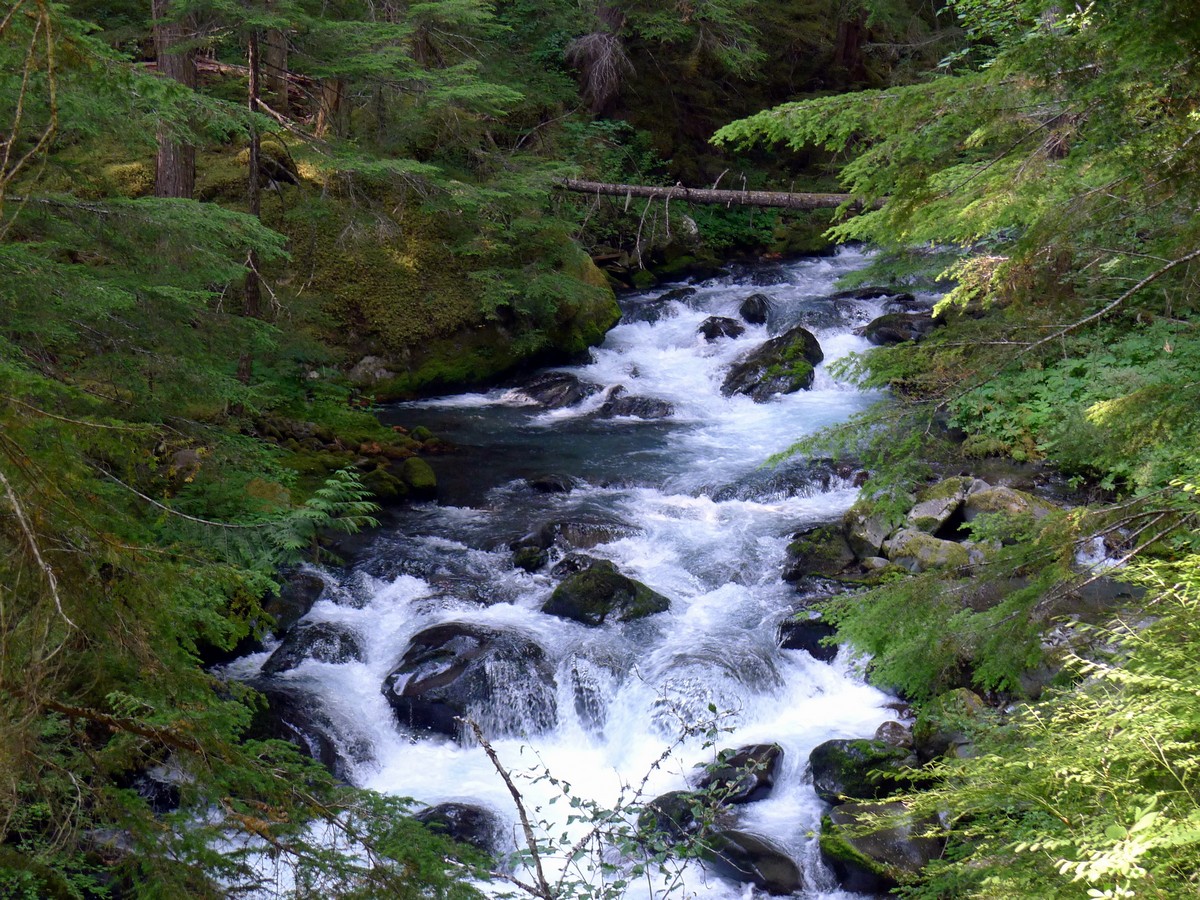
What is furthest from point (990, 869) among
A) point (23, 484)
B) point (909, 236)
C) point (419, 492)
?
point (419, 492)

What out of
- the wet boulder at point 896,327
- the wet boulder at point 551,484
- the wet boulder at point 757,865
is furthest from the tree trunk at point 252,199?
the wet boulder at point 896,327

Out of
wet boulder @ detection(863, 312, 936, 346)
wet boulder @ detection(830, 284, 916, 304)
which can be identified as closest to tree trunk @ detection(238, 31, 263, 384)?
wet boulder @ detection(863, 312, 936, 346)

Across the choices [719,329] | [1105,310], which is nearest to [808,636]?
[1105,310]

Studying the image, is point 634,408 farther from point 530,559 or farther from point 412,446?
point 530,559

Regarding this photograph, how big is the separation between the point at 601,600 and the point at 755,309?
31.3 feet

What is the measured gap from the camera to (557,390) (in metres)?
15.0

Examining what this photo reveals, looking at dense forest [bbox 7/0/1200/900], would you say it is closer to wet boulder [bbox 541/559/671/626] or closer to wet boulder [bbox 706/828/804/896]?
wet boulder [bbox 706/828/804/896]

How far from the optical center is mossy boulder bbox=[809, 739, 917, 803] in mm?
6488

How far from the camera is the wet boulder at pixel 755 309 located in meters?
16.8

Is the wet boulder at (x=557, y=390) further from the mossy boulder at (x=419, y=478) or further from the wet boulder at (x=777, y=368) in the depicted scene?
the mossy boulder at (x=419, y=478)

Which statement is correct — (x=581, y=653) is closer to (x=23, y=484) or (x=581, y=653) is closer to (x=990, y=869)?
(x=990, y=869)

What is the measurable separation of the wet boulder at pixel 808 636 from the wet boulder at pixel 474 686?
2.17 meters

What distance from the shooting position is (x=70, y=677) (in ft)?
8.97

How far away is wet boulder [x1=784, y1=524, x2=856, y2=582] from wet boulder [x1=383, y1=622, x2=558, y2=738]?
289 centimetres
